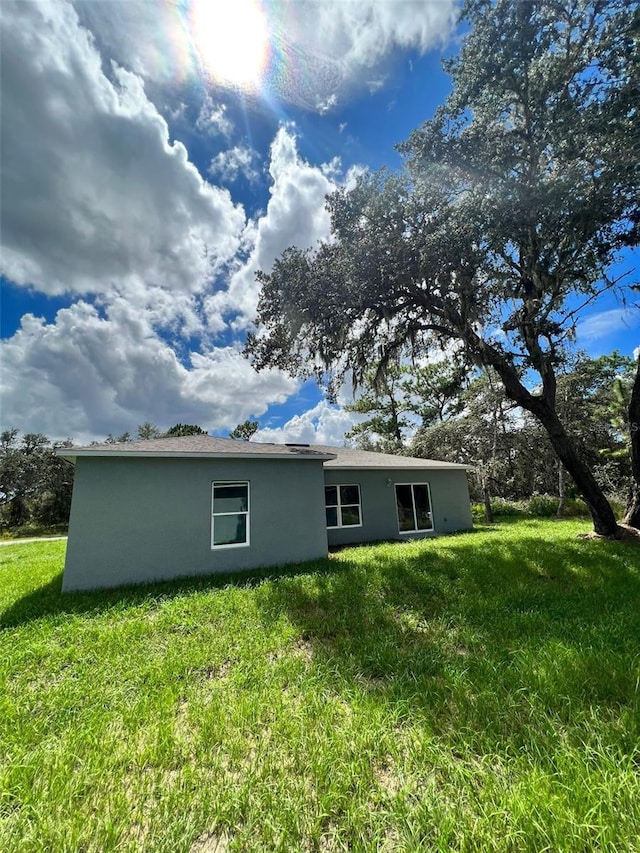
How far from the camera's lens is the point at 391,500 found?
1309 cm

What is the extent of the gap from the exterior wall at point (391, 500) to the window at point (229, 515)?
157 inches

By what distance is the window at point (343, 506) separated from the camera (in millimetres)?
12200

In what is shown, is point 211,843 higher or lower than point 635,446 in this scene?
lower

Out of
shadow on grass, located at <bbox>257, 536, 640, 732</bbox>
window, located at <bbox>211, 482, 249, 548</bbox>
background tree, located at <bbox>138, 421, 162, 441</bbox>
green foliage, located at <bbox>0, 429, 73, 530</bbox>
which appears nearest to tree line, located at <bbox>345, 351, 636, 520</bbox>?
window, located at <bbox>211, 482, 249, 548</bbox>

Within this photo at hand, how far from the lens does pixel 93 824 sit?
2105 millimetres

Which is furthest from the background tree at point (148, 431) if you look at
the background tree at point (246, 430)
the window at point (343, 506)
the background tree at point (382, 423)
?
the window at point (343, 506)

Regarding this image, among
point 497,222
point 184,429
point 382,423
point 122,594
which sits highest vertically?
point 184,429

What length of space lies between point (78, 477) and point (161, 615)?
3635 mm

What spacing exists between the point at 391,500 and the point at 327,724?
34.5 ft

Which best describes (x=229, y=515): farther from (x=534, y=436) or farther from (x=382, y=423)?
(x=382, y=423)

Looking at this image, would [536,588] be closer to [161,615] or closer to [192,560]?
[161,615]

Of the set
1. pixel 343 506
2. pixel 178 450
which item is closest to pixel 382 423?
pixel 343 506

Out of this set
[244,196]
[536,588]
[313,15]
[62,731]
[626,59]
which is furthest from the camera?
[244,196]

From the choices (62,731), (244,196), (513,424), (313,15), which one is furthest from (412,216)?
(513,424)
